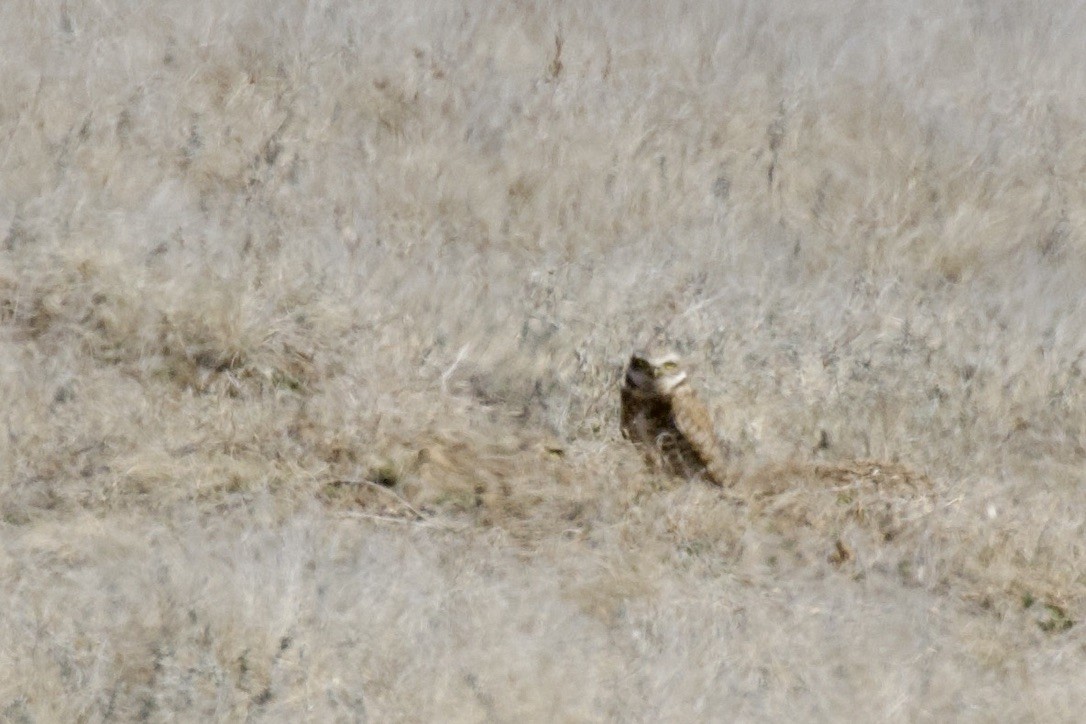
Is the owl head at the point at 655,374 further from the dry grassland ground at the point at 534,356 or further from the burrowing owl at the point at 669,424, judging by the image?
the dry grassland ground at the point at 534,356

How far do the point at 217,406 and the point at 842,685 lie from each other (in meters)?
2.06

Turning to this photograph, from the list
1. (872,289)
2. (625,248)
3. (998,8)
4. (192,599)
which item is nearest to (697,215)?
(625,248)

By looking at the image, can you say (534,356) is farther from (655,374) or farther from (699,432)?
(699,432)

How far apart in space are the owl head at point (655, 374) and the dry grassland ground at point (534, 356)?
136 millimetres

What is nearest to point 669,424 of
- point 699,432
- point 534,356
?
point 699,432

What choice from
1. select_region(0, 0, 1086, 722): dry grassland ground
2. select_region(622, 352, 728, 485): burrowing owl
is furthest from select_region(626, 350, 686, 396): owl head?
select_region(0, 0, 1086, 722): dry grassland ground

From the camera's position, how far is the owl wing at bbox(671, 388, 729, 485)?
4535 mm

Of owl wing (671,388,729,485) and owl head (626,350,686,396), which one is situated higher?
owl head (626,350,686,396)

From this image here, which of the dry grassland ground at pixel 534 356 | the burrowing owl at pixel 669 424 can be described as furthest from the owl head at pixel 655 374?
the dry grassland ground at pixel 534 356

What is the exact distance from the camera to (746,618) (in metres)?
4.05

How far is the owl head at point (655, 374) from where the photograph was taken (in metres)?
4.54

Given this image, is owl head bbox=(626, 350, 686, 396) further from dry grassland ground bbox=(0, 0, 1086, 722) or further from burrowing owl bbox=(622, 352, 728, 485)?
dry grassland ground bbox=(0, 0, 1086, 722)

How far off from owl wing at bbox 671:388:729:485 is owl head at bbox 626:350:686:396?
49 mm

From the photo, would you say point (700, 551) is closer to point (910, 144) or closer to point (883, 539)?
point (883, 539)
